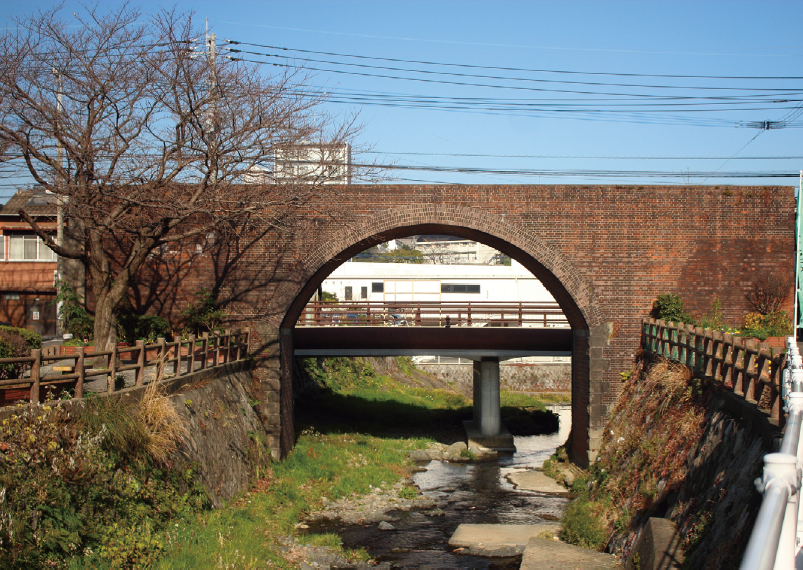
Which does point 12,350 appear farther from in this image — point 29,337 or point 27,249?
point 27,249

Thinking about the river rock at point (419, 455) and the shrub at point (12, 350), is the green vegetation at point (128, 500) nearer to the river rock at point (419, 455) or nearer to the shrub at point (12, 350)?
the shrub at point (12, 350)

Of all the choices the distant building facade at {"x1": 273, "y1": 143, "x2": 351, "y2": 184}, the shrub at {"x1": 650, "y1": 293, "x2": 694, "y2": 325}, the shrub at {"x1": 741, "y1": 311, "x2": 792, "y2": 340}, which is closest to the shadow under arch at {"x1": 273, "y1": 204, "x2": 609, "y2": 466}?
the shrub at {"x1": 650, "y1": 293, "x2": 694, "y2": 325}

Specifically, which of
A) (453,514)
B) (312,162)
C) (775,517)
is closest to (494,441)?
(453,514)

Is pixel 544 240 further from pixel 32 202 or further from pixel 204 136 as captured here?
pixel 32 202

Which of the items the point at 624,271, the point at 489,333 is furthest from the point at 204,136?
the point at 489,333

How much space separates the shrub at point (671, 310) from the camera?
58.1 feet

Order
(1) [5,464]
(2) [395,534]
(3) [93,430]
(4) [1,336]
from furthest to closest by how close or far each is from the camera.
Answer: (2) [395,534] < (4) [1,336] < (3) [93,430] < (1) [5,464]

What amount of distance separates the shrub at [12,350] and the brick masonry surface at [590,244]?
6.05m

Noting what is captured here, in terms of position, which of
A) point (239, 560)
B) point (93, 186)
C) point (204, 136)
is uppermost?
point (204, 136)

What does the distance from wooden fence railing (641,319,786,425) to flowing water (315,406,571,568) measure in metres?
4.63

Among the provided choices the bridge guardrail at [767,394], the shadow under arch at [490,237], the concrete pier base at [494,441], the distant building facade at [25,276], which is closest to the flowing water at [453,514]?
the concrete pier base at [494,441]

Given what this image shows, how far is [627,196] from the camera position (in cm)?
1861

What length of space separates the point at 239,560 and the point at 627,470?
27.5ft

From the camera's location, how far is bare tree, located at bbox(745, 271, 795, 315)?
18.5m
